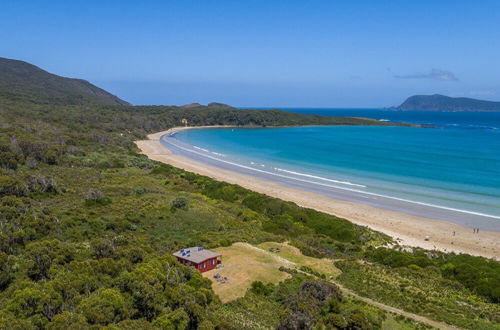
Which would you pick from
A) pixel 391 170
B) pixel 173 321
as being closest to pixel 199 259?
pixel 173 321

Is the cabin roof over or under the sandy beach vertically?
over

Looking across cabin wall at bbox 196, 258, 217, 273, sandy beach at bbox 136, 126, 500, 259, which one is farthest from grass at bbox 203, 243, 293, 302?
sandy beach at bbox 136, 126, 500, 259

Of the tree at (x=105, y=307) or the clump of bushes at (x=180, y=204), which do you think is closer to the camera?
the tree at (x=105, y=307)

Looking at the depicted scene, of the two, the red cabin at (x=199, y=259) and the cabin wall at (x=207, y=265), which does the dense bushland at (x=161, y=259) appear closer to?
the red cabin at (x=199, y=259)

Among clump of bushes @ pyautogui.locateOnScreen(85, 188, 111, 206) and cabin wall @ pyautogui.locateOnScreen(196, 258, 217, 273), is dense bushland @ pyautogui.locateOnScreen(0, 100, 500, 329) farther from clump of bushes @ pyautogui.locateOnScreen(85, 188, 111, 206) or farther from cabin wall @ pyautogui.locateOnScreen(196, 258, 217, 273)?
cabin wall @ pyautogui.locateOnScreen(196, 258, 217, 273)

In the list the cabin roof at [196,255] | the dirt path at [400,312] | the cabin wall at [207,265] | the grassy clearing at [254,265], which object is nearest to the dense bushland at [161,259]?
the dirt path at [400,312]

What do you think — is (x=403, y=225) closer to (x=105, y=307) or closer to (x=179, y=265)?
(x=179, y=265)
